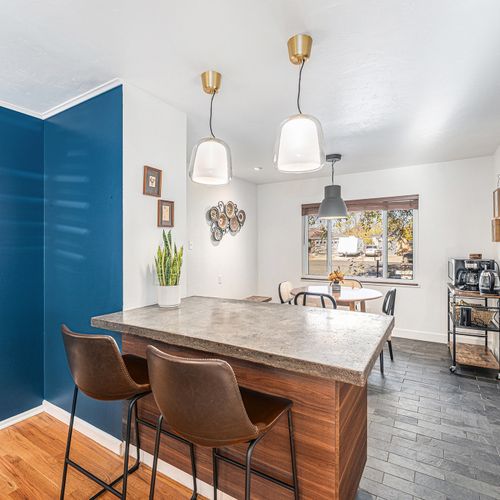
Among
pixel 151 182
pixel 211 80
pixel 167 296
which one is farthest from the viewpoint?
pixel 151 182

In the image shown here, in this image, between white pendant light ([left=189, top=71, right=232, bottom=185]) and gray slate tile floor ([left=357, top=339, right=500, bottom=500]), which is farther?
white pendant light ([left=189, top=71, right=232, bottom=185])

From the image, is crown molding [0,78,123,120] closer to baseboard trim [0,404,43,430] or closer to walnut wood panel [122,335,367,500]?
walnut wood panel [122,335,367,500]

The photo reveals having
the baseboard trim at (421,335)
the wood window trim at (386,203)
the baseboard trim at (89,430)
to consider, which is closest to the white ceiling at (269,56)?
the wood window trim at (386,203)

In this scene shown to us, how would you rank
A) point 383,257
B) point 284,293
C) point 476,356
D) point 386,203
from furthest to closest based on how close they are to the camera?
Answer: 1. point 383,257
2. point 386,203
3. point 284,293
4. point 476,356

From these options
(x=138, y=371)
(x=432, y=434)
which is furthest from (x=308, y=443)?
(x=432, y=434)

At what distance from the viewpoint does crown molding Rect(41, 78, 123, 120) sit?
6.65 ft

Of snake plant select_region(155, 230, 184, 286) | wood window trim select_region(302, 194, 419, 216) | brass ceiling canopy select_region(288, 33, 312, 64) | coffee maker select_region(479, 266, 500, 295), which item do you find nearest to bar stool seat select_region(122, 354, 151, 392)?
snake plant select_region(155, 230, 184, 286)

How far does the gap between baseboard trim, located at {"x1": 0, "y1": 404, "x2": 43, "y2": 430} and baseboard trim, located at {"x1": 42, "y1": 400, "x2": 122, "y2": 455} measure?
0.05 meters

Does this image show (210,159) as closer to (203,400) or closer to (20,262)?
(203,400)

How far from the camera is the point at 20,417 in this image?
243 cm

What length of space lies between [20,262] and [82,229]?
0.66 metres

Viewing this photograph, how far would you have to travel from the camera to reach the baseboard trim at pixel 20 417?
2.35 meters

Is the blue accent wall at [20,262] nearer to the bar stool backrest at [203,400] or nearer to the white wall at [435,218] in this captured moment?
the bar stool backrest at [203,400]

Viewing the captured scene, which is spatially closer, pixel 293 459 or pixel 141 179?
pixel 293 459
